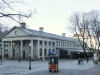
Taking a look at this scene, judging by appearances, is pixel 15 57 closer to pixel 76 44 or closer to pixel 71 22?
pixel 71 22

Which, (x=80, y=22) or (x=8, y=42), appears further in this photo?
(x=8, y=42)

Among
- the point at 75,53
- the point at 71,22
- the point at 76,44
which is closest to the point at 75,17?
the point at 71,22

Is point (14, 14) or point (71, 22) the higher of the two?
point (71, 22)

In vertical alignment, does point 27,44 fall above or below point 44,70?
above

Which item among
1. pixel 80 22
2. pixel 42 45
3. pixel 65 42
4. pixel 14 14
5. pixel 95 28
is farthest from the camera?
pixel 65 42

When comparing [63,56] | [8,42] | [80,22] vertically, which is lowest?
[63,56]

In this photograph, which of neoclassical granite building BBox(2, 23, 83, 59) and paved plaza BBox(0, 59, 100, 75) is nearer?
paved plaza BBox(0, 59, 100, 75)

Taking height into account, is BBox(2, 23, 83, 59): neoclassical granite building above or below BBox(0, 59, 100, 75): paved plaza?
above

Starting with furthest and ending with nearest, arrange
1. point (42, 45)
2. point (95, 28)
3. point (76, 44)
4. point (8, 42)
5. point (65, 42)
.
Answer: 1. point (76, 44)
2. point (65, 42)
3. point (8, 42)
4. point (42, 45)
5. point (95, 28)

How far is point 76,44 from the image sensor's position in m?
93.2

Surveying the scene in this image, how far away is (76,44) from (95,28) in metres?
Result: 41.1

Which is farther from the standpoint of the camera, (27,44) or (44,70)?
(27,44)

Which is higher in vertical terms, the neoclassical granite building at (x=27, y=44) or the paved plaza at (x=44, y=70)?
the neoclassical granite building at (x=27, y=44)

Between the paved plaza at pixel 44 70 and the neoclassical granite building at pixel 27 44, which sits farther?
the neoclassical granite building at pixel 27 44
